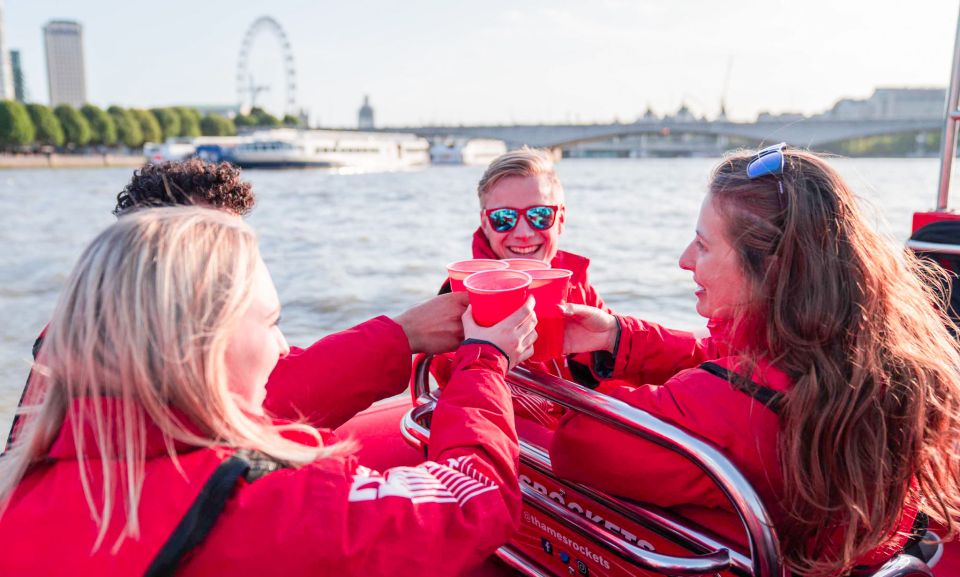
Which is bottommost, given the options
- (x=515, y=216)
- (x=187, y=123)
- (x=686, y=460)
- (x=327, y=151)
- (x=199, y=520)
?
(x=686, y=460)

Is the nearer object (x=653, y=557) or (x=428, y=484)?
(x=428, y=484)

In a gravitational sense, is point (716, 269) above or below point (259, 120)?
below

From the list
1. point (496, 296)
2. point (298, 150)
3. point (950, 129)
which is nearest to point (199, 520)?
point (496, 296)

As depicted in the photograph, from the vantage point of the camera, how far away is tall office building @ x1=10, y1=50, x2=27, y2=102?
139m

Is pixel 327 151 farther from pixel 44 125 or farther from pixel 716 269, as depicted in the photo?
pixel 716 269

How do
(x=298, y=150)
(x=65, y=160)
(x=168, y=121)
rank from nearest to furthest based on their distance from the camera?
(x=298, y=150) → (x=65, y=160) → (x=168, y=121)

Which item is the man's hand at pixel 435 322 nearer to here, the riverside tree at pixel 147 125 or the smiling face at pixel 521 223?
the smiling face at pixel 521 223

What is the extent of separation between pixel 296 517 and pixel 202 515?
106mm

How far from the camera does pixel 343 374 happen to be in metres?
1.54

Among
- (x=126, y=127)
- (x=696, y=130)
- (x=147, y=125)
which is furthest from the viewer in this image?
(x=147, y=125)

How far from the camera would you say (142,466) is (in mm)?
854

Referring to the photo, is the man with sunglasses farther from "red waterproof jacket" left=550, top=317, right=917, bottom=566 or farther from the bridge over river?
the bridge over river

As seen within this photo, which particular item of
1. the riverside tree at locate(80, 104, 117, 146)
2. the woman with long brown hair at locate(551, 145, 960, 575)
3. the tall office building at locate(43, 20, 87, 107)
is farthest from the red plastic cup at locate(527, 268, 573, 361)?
the tall office building at locate(43, 20, 87, 107)

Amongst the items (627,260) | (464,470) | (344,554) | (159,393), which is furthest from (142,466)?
(627,260)
